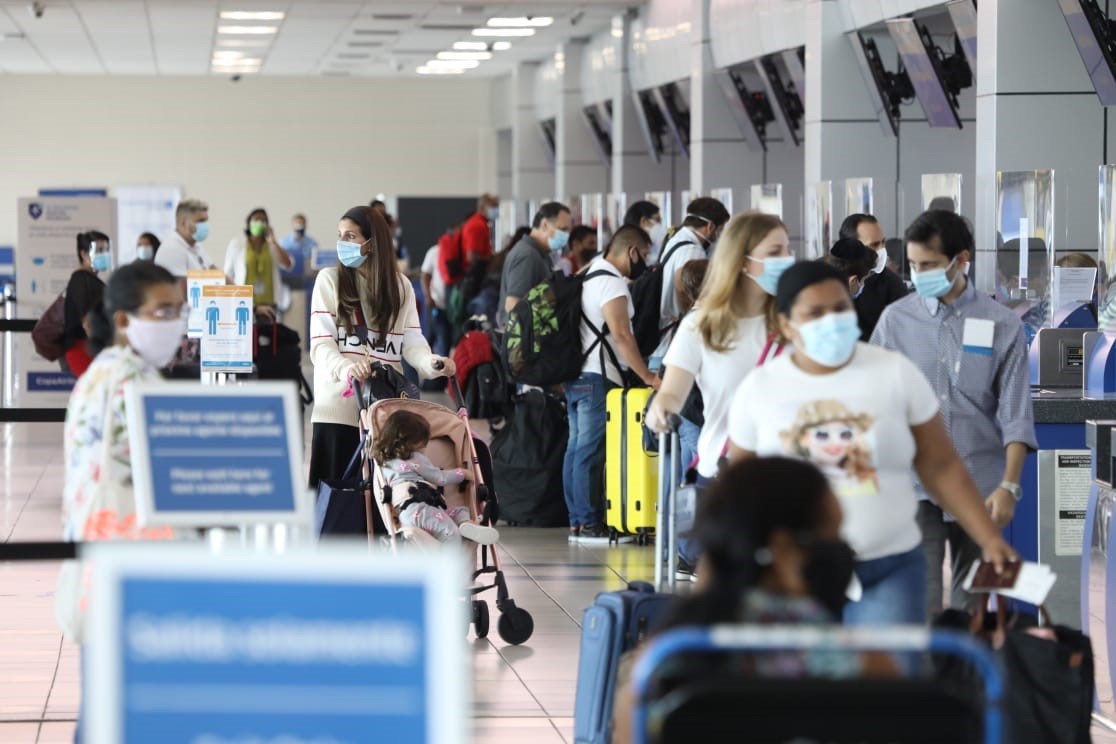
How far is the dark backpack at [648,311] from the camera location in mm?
9305

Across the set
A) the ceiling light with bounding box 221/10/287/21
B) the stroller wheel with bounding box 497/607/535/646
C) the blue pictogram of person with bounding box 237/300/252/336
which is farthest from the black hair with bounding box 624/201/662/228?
the ceiling light with bounding box 221/10/287/21

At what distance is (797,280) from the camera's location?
4031 millimetres

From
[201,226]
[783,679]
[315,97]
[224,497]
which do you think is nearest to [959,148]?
[201,226]

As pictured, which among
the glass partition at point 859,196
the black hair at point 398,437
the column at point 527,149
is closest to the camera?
the black hair at point 398,437

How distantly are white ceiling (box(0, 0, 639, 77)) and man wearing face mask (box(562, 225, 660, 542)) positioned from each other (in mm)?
10235

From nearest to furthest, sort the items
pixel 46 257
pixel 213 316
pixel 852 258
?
pixel 852 258, pixel 213 316, pixel 46 257

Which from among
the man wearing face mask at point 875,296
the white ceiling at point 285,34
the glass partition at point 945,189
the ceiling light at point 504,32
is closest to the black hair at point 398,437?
the man wearing face mask at point 875,296

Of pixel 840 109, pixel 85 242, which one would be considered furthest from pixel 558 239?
pixel 85 242

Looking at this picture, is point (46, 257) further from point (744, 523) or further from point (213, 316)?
→ point (744, 523)

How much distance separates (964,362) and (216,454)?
212 cm

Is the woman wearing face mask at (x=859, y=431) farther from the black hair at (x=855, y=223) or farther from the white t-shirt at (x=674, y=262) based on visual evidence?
the black hair at (x=855, y=223)

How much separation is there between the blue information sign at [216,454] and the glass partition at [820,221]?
7589 mm

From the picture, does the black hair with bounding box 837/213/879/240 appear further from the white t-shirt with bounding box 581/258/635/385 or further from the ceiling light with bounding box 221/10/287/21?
the ceiling light with bounding box 221/10/287/21

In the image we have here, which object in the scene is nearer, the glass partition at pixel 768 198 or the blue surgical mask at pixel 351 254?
the blue surgical mask at pixel 351 254
